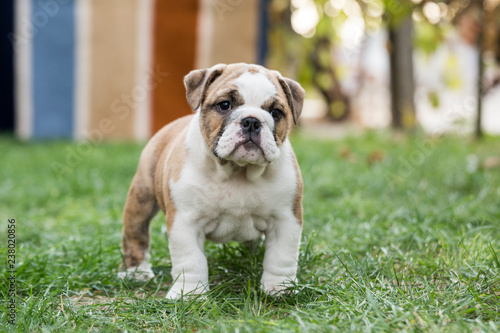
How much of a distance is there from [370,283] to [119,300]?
1293 mm

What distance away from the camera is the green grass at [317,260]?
2619mm

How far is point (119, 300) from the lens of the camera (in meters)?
3.08

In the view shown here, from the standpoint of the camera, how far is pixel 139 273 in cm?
341

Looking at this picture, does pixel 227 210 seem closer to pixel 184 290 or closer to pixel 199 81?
pixel 184 290

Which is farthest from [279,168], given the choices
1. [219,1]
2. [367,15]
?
[219,1]

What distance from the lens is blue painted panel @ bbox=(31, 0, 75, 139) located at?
8.83 meters

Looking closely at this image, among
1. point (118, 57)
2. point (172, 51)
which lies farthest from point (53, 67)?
point (172, 51)
